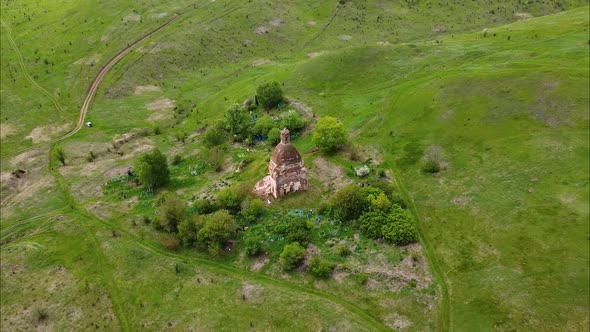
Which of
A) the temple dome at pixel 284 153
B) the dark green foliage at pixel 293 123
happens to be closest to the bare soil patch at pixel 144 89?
the dark green foliage at pixel 293 123

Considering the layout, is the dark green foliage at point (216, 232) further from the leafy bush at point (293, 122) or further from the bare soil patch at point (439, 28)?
the bare soil patch at point (439, 28)

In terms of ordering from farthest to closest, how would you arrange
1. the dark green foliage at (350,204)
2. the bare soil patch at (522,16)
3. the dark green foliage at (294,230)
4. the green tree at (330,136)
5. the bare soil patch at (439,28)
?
the bare soil patch at (522,16)
the bare soil patch at (439,28)
the green tree at (330,136)
the dark green foliage at (350,204)
the dark green foliage at (294,230)

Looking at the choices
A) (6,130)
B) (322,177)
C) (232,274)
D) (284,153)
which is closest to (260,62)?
(6,130)

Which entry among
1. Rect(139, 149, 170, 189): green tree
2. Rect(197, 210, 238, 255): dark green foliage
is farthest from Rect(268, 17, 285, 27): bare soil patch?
Rect(197, 210, 238, 255): dark green foliage

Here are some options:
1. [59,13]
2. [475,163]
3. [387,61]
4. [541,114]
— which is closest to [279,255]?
[475,163]

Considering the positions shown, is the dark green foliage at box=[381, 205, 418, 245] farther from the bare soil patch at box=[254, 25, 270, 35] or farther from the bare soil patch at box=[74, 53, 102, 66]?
the bare soil patch at box=[74, 53, 102, 66]
